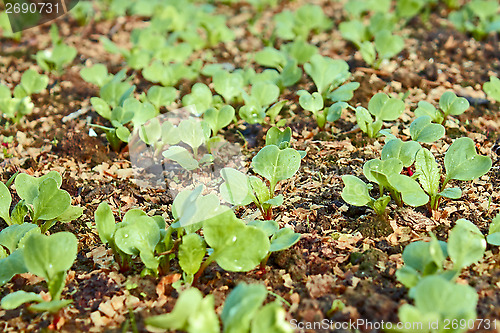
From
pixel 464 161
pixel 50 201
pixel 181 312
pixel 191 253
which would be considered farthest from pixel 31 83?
pixel 464 161

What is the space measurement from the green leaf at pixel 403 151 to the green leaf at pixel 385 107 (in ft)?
1.23

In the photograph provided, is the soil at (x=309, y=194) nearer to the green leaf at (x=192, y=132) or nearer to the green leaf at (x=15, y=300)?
the green leaf at (x=15, y=300)

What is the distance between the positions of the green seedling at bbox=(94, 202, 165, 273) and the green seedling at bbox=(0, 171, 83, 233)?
0.75 ft

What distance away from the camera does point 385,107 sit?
7.42 feet

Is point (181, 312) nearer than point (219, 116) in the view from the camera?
Yes

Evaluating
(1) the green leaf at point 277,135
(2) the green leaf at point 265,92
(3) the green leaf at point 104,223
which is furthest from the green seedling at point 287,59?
(3) the green leaf at point 104,223

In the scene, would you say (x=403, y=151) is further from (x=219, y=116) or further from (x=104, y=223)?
(x=104, y=223)

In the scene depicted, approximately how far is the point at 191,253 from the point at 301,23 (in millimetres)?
2307

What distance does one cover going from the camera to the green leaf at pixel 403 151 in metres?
1.87

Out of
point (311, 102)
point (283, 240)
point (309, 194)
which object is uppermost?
point (311, 102)

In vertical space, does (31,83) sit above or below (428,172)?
above

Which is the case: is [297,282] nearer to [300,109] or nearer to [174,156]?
[174,156]

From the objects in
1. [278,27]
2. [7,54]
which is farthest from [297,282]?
[7,54]

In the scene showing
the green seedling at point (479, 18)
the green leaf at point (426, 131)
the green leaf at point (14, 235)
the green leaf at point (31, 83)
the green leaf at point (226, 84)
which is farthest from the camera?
the green seedling at point (479, 18)
